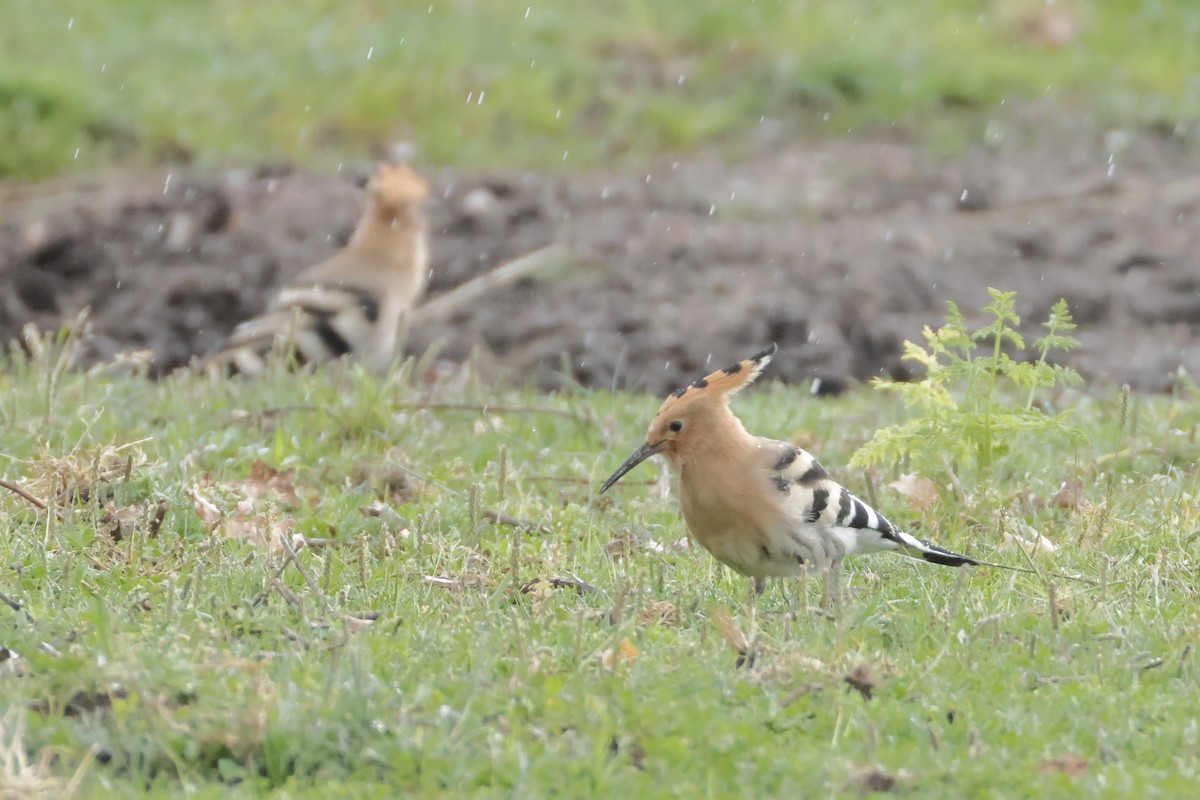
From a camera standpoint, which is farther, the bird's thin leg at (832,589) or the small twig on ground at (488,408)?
the small twig on ground at (488,408)

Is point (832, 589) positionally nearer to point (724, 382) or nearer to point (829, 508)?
point (829, 508)

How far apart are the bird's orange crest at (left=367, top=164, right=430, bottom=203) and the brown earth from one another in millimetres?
699

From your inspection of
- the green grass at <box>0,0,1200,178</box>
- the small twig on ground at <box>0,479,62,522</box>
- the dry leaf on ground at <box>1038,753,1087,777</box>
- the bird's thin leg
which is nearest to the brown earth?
the green grass at <box>0,0,1200,178</box>

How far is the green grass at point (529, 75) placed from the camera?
11.8 m

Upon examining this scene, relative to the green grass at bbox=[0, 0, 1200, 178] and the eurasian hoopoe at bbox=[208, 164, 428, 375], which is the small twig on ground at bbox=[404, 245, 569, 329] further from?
the green grass at bbox=[0, 0, 1200, 178]

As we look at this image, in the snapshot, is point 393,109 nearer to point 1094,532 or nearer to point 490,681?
point 1094,532

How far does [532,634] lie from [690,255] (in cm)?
575

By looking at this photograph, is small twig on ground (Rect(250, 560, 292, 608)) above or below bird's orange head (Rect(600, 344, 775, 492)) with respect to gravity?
below

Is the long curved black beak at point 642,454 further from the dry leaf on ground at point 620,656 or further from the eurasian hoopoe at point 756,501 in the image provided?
the dry leaf on ground at point 620,656

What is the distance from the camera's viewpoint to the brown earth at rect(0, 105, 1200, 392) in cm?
865

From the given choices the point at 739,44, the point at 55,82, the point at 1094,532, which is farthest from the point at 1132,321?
the point at 55,82

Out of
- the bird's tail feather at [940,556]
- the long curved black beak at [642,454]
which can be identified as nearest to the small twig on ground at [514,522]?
the long curved black beak at [642,454]

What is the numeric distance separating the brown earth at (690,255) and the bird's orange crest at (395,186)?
70 centimetres

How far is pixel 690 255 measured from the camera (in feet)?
31.9
